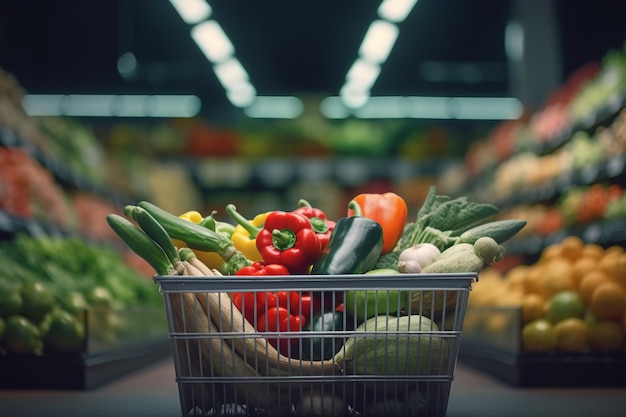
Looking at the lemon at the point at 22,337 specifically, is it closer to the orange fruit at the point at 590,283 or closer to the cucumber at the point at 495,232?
the cucumber at the point at 495,232

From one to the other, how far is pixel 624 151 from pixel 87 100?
987 centimetres

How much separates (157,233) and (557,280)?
2.09 metres

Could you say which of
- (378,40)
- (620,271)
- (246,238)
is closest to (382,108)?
(378,40)

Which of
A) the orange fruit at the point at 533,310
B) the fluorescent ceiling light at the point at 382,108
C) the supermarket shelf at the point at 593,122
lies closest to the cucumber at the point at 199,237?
the orange fruit at the point at 533,310

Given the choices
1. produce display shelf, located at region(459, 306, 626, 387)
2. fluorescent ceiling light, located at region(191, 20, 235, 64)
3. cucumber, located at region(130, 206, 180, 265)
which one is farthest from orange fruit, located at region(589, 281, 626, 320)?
fluorescent ceiling light, located at region(191, 20, 235, 64)

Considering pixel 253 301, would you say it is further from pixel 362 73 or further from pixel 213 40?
pixel 362 73

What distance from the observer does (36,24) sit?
9289 millimetres

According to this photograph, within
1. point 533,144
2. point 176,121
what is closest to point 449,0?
point 533,144

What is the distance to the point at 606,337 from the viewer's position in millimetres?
3303

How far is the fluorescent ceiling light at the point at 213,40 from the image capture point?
7.07 metres

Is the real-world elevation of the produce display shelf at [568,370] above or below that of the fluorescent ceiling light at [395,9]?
below

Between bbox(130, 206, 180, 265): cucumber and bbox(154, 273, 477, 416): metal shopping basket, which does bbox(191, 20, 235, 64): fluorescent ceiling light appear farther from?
bbox(154, 273, 477, 416): metal shopping basket

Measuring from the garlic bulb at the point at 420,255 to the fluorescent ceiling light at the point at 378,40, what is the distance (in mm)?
5126

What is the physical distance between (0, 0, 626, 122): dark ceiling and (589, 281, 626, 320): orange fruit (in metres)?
4.16
